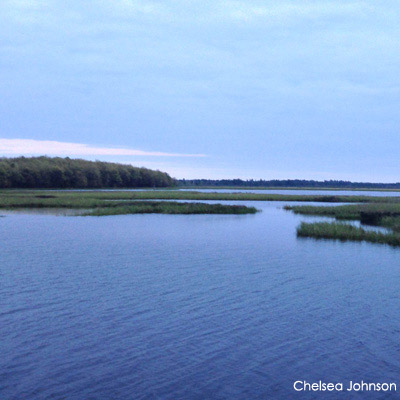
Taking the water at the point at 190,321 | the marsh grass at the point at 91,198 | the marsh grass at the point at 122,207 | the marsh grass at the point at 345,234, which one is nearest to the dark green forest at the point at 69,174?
the marsh grass at the point at 91,198

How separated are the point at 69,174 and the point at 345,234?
279 feet

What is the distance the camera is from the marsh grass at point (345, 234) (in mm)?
27438

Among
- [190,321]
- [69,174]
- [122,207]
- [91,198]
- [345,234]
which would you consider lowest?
[190,321]

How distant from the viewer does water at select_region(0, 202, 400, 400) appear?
8.70m

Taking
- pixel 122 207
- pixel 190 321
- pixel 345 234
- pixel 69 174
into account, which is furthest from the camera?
pixel 69 174

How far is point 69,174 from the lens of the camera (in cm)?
10600

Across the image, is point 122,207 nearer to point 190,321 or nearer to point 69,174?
point 190,321

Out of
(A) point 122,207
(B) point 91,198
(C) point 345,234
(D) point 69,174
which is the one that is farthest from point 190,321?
(D) point 69,174

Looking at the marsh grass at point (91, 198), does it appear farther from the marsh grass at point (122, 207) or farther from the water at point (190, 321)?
the water at point (190, 321)

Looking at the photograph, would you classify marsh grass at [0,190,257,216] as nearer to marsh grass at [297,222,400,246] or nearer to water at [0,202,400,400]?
marsh grass at [297,222,400,246]

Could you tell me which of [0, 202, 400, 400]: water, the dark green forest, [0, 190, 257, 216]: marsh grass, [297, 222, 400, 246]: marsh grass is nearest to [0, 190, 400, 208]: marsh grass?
[0, 190, 257, 216]: marsh grass

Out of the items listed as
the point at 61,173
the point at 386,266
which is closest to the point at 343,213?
the point at 386,266

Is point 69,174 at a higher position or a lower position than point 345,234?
higher

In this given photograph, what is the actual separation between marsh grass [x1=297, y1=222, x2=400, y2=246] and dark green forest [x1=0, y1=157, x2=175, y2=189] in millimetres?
73831
